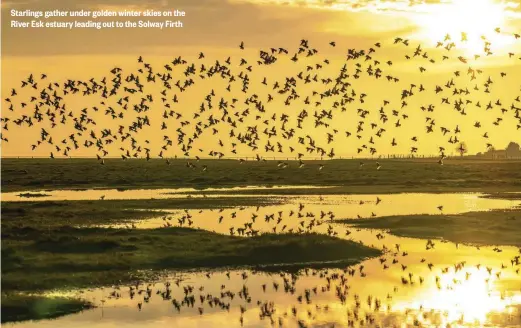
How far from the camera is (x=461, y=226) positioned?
2391 inches

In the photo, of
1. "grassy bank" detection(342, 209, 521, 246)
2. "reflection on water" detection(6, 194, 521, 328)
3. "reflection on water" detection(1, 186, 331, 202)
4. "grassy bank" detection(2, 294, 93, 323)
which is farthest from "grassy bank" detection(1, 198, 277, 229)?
"reflection on water" detection(6, 194, 521, 328)

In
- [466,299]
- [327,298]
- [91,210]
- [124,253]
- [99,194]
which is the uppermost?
[99,194]

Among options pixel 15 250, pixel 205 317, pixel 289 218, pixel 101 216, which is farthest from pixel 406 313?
pixel 101 216

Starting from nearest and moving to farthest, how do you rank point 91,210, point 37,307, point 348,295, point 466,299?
1. point 37,307
2. point 466,299
3. point 348,295
4. point 91,210

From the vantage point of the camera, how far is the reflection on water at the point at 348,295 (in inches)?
1228

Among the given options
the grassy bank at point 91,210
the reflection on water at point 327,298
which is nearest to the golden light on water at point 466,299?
the reflection on water at point 327,298

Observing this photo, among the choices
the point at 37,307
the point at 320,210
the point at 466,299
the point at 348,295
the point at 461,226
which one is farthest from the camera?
the point at 320,210

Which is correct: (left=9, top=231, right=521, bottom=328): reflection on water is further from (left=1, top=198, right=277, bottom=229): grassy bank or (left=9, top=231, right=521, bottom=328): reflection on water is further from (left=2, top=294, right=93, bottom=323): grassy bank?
(left=1, top=198, right=277, bottom=229): grassy bank

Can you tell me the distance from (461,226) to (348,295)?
2659cm

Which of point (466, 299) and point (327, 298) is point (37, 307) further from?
point (466, 299)

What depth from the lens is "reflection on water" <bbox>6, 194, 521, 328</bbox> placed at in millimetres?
31203

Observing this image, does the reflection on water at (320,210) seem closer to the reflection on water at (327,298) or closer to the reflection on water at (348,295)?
the reflection on water at (348,295)

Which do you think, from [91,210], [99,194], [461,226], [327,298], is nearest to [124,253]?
[327,298]

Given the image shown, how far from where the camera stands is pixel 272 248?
45.6m
